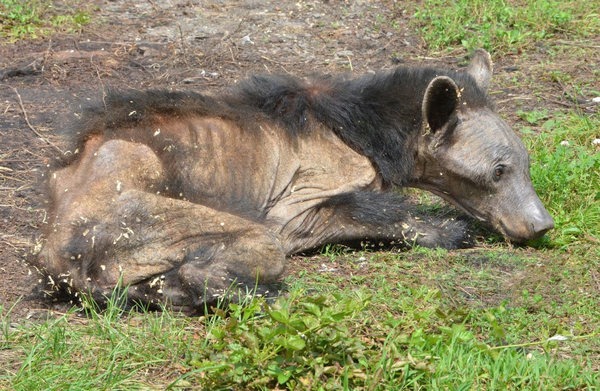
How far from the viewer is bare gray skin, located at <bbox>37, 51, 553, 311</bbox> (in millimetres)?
5000

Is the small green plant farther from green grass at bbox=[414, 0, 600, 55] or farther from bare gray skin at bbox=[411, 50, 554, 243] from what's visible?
green grass at bbox=[414, 0, 600, 55]

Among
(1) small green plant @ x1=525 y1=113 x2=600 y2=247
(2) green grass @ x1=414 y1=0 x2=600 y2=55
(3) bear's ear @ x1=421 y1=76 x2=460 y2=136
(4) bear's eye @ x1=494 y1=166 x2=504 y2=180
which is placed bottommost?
(1) small green plant @ x1=525 y1=113 x2=600 y2=247

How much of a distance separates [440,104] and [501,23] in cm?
468

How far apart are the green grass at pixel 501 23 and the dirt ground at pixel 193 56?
8.4 inches

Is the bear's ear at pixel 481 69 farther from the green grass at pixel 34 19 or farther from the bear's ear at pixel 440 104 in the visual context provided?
the green grass at pixel 34 19

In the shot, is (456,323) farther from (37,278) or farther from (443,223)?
(37,278)

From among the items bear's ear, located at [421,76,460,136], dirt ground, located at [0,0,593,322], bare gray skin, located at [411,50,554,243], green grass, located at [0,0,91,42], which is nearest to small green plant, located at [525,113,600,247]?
bare gray skin, located at [411,50,554,243]

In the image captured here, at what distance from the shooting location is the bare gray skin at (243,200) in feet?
16.4

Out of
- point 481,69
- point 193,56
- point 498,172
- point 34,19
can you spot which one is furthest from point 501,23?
point 34,19

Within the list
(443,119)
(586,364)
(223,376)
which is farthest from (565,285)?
(223,376)

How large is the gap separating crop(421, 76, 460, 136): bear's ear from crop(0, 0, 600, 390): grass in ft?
3.43

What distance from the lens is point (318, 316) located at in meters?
3.92

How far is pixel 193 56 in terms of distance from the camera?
9867 millimetres

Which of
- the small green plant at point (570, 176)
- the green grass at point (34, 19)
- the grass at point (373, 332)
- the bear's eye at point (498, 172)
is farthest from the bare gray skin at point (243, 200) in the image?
the green grass at point (34, 19)
